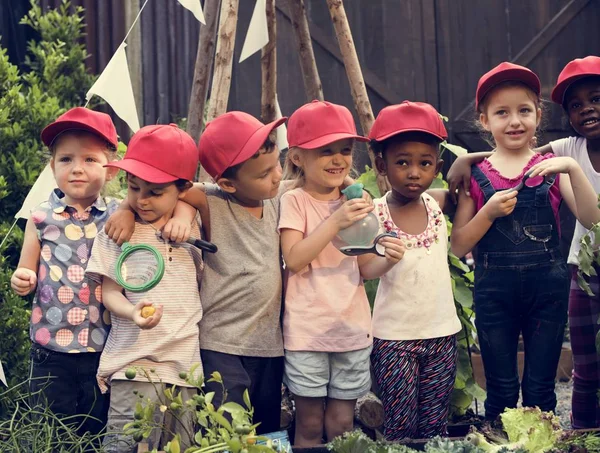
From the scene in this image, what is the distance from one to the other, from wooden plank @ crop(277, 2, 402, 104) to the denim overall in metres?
3.37

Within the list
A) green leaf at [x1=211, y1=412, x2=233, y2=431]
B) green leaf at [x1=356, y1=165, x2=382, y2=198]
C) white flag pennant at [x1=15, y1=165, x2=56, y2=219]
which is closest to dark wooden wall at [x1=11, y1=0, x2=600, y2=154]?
green leaf at [x1=356, y1=165, x2=382, y2=198]

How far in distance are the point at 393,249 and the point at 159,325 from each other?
2.75 ft

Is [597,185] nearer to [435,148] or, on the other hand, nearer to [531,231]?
[531,231]

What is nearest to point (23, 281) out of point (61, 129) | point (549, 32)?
point (61, 129)

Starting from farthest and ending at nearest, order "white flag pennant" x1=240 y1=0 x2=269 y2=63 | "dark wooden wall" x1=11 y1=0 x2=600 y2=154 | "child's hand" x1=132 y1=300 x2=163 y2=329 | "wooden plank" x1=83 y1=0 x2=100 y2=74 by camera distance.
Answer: "dark wooden wall" x1=11 y1=0 x2=600 y2=154 < "wooden plank" x1=83 y1=0 x2=100 y2=74 < "white flag pennant" x1=240 y1=0 x2=269 y2=63 < "child's hand" x1=132 y1=300 x2=163 y2=329

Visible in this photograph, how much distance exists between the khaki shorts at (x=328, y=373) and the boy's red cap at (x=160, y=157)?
753mm

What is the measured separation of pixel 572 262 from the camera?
3635 millimetres

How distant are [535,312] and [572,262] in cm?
45

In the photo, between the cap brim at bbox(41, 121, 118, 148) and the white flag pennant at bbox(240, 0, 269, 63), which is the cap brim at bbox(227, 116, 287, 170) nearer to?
the cap brim at bbox(41, 121, 118, 148)

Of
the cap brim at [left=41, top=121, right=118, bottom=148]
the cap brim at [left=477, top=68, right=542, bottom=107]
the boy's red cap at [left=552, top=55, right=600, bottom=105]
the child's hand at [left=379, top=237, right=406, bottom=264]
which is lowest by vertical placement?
the child's hand at [left=379, top=237, right=406, bottom=264]

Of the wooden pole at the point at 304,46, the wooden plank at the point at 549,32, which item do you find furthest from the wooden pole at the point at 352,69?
the wooden plank at the point at 549,32

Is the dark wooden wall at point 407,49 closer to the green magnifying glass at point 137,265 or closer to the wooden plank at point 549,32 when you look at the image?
the wooden plank at point 549,32

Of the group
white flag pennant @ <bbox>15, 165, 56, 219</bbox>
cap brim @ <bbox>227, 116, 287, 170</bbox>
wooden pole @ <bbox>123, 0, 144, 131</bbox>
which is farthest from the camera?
wooden pole @ <bbox>123, 0, 144, 131</bbox>

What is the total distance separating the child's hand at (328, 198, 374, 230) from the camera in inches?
115
